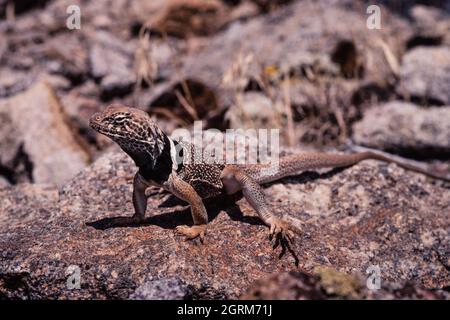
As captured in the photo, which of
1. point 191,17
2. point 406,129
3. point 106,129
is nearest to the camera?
point 106,129

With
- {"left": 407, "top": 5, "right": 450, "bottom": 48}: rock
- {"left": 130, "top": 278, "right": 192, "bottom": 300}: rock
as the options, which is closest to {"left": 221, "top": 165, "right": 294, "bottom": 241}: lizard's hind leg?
{"left": 130, "top": 278, "right": 192, "bottom": 300}: rock

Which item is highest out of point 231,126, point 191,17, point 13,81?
point 191,17

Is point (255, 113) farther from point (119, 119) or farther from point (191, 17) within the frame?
point (119, 119)

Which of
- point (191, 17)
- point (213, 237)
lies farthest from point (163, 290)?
point (191, 17)

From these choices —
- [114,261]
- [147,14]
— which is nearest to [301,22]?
[147,14]

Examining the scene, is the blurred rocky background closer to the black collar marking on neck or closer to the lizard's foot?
the lizard's foot

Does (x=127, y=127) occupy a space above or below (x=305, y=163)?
above
